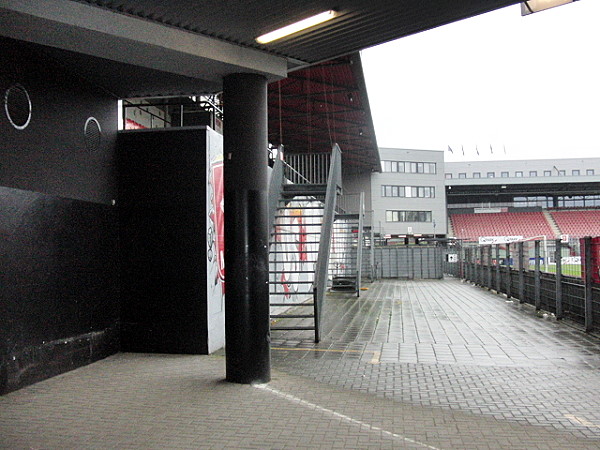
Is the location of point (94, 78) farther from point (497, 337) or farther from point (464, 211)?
point (464, 211)

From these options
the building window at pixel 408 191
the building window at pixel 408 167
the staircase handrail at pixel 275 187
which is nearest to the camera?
the staircase handrail at pixel 275 187

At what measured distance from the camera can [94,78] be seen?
7.73 metres

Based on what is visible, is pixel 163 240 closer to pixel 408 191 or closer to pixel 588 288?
pixel 588 288

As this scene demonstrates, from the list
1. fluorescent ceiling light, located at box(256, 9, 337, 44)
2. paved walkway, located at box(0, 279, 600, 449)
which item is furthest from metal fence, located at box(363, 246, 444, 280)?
fluorescent ceiling light, located at box(256, 9, 337, 44)

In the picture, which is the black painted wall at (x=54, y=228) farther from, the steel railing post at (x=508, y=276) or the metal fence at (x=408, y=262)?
the metal fence at (x=408, y=262)

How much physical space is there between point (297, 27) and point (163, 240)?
420cm

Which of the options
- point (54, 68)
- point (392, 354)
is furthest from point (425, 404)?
point (54, 68)

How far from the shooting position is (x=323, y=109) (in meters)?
27.2

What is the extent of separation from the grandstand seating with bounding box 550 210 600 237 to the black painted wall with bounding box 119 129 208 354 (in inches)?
2296

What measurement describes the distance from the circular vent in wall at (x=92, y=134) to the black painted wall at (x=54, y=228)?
80 mm

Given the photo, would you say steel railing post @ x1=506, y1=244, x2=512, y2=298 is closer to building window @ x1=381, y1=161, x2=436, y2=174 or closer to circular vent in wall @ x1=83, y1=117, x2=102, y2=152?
circular vent in wall @ x1=83, y1=117, x2=102, y2=152

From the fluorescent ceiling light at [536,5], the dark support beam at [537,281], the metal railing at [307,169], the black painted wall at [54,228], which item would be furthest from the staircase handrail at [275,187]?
the dark support beam at [537,281]

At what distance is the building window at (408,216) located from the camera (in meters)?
52.2

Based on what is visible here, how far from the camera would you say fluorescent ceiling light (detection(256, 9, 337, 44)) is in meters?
5.42
